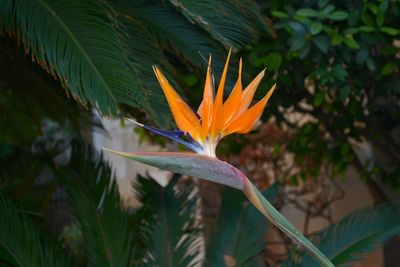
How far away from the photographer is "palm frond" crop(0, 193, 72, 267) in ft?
11.3

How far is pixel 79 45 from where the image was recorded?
2.98m

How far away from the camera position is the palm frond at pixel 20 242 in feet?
11.3

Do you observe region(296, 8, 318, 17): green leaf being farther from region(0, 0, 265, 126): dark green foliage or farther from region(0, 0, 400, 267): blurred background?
region(0, 0, 265, 126): dark green foliage

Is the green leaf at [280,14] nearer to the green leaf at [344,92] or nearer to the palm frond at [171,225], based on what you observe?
the green leaf at [344,92]

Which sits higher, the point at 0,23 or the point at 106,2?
the point at 106,2

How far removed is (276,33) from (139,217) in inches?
49.7

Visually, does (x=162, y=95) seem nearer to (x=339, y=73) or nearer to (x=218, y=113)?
(x=339, y=73)

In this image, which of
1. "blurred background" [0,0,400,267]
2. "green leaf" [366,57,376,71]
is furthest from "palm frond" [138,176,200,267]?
"green leaf" [366,57,376,71]

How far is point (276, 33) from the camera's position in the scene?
385 cm

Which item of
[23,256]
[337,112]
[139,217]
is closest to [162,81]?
[23,256]

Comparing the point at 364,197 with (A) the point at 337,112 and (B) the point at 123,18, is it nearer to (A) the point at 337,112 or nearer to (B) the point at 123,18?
(A) the point at 337,112

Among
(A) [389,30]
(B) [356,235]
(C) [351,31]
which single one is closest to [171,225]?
(B) [356,235]

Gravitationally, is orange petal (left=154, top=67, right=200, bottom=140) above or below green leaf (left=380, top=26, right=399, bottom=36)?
Answer: below

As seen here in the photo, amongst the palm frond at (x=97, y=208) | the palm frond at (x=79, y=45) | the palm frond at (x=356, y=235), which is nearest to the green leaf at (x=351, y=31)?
the palm frond at (x=356, y=235)
